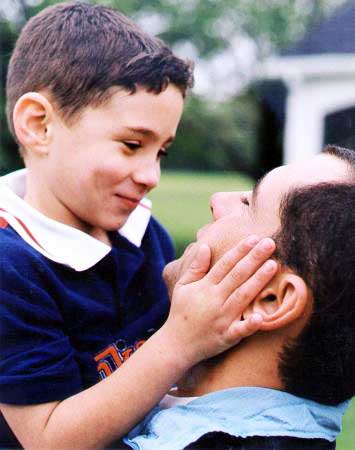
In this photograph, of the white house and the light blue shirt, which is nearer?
the light blue shirt

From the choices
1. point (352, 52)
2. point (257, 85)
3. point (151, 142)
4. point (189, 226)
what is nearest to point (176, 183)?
point (189, 226)

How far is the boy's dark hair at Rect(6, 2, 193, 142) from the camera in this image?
1.76m

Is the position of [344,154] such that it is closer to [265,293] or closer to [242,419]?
[265,293]

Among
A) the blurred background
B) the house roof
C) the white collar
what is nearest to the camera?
the white collar

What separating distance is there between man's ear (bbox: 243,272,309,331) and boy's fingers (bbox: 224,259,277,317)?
2 cm

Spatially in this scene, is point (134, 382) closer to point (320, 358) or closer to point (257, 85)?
point (320, 358)

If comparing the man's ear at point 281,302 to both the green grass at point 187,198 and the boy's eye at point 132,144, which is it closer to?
the boy's eye at point 132,144

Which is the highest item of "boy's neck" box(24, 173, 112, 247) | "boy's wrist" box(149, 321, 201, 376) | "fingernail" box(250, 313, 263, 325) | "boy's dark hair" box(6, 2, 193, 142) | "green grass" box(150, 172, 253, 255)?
"boy's dark hair" box(6, 2, 193, 142)

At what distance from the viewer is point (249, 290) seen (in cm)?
145

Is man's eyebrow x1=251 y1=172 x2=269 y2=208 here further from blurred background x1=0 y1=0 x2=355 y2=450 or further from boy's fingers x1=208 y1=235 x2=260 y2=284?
blurred background x1=0 y1=0 x2=355 y2=450

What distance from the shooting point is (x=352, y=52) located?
938 cm

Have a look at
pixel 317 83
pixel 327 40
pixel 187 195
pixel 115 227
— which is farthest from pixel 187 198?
pixel 115 227

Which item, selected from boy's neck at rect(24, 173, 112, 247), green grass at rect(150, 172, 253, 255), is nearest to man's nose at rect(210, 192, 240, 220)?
boy's neck at rect(24, 173, 112, 247)

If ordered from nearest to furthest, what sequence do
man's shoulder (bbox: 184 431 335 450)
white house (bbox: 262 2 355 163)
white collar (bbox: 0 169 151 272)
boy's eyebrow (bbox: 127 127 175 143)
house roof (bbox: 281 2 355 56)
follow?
man's shoulder (bbox: 184 431 335 450)
white collar (bbox: 0 169 151 272)
boy's eyebrow (bbox: 127 127 175 143)
white house (bbox: 262 2 355 163)
house roof (bbox: 281 2 355 56)
